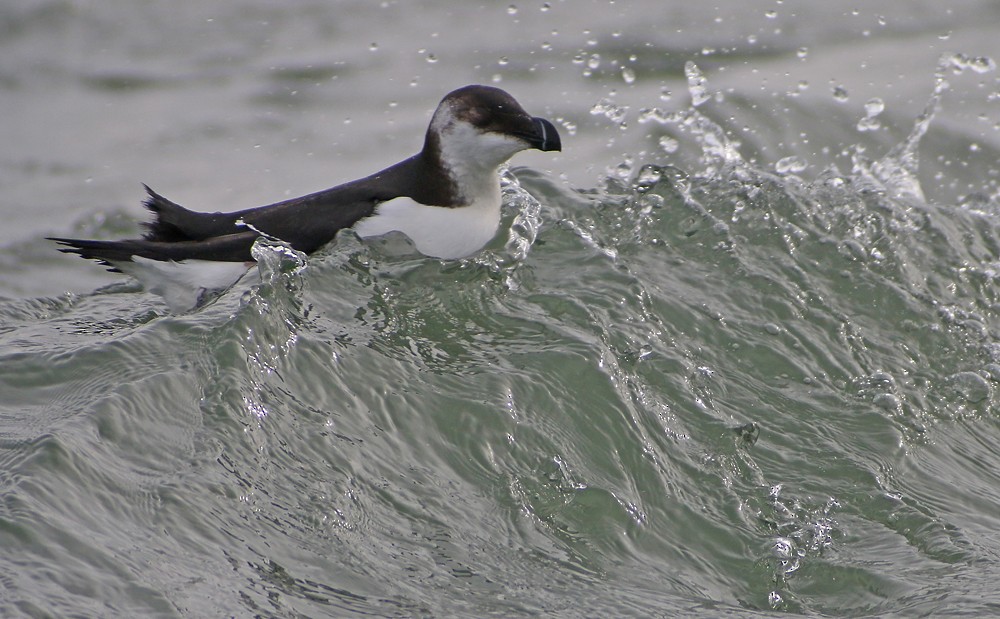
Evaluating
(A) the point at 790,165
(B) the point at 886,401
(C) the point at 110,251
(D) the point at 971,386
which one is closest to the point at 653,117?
(A) the point at 790,165

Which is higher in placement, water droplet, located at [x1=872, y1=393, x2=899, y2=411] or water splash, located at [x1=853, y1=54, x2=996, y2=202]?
water splash, located at [x1=853, y1=54, x2=996, y2=202]

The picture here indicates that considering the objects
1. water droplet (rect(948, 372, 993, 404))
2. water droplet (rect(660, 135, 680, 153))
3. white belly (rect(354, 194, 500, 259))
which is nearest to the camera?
water droplet (rect(948, 372, 993, 404))

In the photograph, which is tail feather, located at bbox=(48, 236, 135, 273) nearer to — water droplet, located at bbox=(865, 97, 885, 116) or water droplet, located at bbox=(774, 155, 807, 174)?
water droplet, located at bbox=(774, 155, 807, 174)

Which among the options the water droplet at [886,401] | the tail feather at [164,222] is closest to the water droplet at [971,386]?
the water droplet at [886,401]

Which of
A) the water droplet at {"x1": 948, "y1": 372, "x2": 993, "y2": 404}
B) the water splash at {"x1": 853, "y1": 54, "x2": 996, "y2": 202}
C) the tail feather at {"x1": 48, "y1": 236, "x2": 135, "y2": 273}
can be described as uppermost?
the tail feather at {"x1": 48, "y1": 236, "x2": 135, "y2": 273}

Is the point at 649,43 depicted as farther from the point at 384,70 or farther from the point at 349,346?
the point at 349,346

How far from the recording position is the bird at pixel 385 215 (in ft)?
18.8

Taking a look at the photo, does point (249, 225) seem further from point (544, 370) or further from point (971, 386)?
point (971, 386)

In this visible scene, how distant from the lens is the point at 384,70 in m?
10.1

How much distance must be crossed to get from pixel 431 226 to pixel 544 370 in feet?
4.14

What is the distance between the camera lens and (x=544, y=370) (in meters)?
4.97

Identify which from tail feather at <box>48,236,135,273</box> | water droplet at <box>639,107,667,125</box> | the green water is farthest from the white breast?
water droplet at <box>639,107,667,125</box>

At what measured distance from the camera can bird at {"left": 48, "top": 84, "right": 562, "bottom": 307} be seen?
5.72 meters

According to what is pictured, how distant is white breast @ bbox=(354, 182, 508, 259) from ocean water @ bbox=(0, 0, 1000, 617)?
0.25 ft
